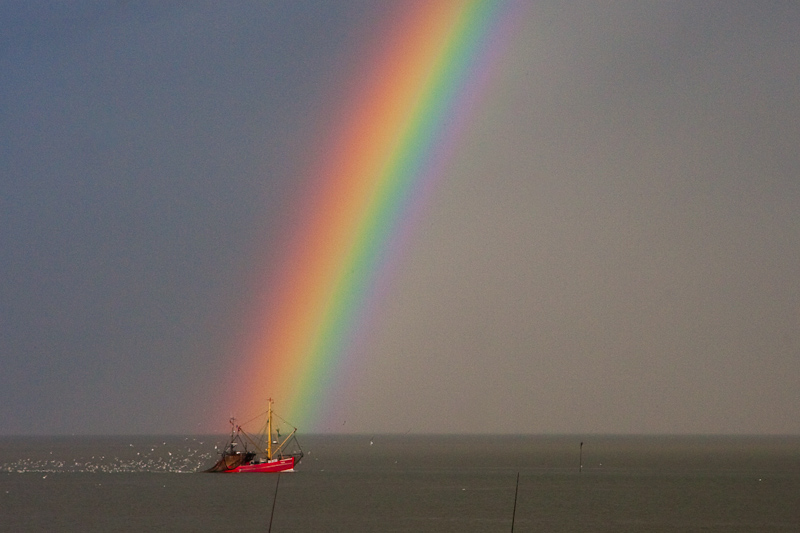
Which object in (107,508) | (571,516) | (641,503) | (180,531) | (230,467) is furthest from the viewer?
(230,467)

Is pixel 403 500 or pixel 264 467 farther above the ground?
pixel 264 467

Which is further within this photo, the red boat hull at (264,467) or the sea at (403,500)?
the red boat hull at (264,467)

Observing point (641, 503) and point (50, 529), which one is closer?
point (50, 529)

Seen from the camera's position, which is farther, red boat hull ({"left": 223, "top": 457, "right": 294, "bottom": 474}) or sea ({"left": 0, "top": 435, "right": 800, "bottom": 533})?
red boat hull ({"left": 223, "top": 457, "right": 294, "bottom": 474})

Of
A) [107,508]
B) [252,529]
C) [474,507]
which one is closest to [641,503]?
[474,507]

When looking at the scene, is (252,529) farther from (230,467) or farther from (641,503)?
(230,467)

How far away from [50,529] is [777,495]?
246ft

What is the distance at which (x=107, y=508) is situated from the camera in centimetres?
9194

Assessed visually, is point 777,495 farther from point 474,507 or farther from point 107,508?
point 107,508

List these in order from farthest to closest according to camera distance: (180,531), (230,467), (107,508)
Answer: (230,467), (107,508), (180,531)

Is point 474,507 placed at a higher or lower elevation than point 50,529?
higher

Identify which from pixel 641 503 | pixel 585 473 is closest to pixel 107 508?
pixel 641 503

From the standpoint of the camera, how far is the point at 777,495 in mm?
109688

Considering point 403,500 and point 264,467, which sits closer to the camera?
point 403,500
